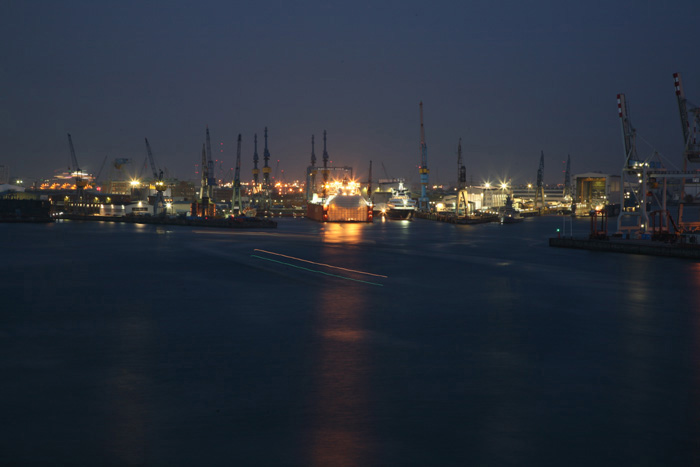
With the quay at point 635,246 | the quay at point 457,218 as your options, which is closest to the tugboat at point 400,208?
the quay at point 457,218

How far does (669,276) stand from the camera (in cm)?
3131

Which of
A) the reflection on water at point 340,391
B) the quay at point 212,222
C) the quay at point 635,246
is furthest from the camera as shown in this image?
the quay at point 212,222

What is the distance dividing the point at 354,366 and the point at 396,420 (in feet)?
11.8

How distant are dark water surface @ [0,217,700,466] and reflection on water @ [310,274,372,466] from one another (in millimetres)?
52

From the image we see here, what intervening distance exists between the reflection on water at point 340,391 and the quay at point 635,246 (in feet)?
96.8

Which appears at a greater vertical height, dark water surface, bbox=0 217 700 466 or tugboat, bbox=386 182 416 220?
tugboat, bbox=386 182 416 220

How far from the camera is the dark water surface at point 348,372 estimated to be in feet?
28.3

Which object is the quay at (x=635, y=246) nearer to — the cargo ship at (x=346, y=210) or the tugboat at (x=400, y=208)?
the cargo ship at (x=346, y=210)

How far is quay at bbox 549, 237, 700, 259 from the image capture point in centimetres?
4062

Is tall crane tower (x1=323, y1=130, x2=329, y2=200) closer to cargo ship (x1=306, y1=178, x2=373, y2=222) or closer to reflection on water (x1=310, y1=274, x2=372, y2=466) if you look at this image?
cargo ship (x1=306, y1=178, x2=373, y2=222)

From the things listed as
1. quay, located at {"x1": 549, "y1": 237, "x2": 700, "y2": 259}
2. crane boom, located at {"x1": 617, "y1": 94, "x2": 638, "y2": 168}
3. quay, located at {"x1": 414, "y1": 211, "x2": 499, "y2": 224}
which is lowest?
quay, located at {"x1": 549, "y1": 237, "x2": 700, "y2": 259}

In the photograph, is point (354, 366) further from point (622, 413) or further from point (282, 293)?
point (282, 293)


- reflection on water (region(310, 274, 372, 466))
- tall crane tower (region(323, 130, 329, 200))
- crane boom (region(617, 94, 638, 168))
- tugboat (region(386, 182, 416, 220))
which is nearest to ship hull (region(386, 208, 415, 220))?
tugboat (region(386, 182, 416, 220))

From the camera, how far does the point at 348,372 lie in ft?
41.4
